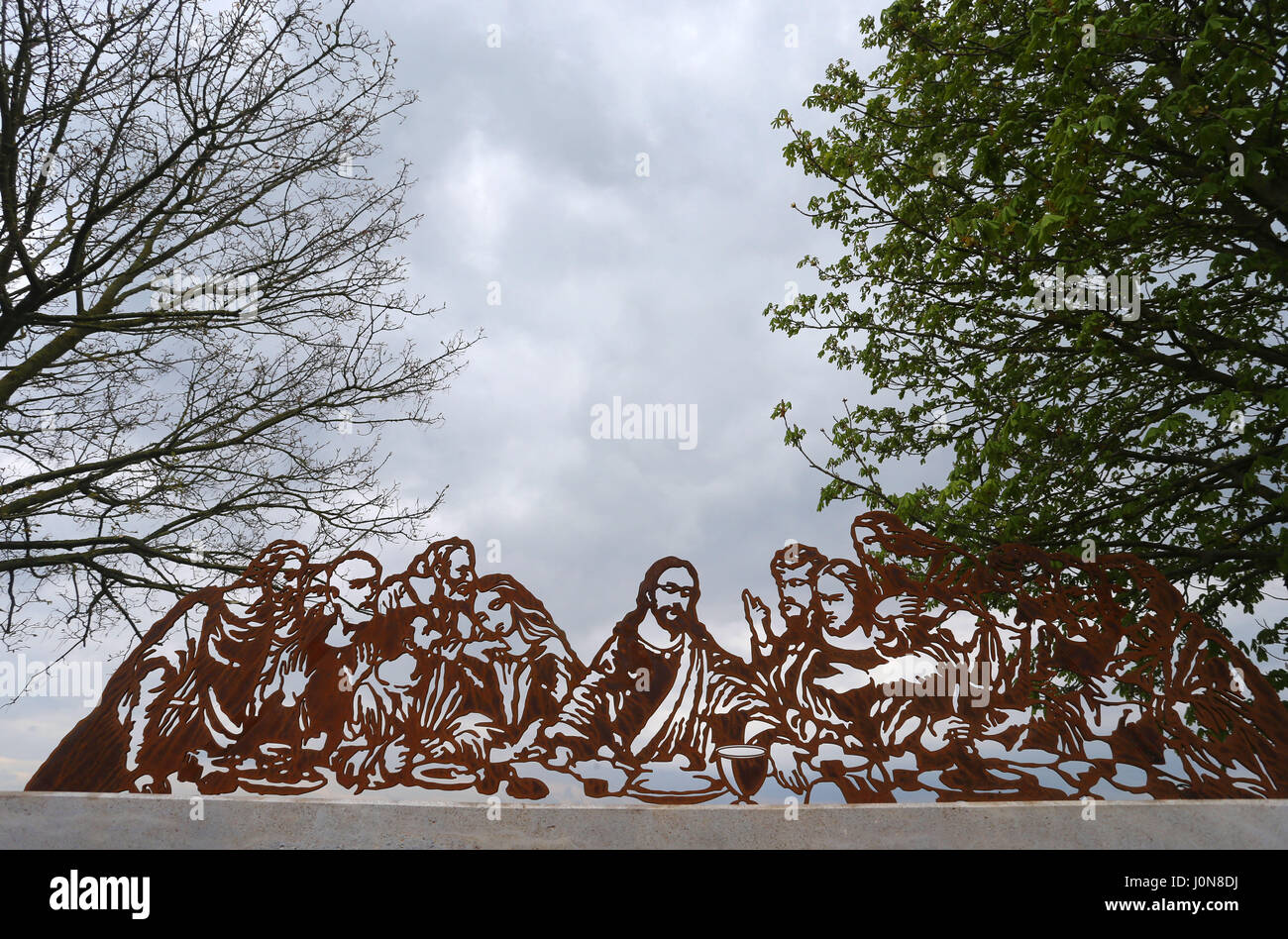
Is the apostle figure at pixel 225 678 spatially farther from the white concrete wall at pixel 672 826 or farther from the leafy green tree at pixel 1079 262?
the leafy green tree at pixel 1079 262

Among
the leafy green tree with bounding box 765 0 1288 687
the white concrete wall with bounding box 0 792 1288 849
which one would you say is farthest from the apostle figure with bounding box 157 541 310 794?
the leafy green tree with bounding box 765 0 1288 687

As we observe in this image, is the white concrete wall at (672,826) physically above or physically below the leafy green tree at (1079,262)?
below

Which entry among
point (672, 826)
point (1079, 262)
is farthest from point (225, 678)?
point (1079, 262)

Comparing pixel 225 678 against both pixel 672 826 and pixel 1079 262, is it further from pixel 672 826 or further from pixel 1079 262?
pixel 1079 262

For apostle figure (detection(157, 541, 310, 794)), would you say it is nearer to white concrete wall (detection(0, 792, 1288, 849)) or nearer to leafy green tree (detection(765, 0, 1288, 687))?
white concrete wall (detection(0, 792, 1288, 849))

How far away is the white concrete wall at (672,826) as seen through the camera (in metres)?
5.13

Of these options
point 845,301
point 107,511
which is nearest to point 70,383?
point 107,511

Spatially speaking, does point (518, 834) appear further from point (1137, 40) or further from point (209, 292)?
point (1137, 40)

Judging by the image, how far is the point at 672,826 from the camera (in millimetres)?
5152

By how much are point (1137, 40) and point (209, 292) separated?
8308 mm

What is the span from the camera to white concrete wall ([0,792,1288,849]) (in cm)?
513

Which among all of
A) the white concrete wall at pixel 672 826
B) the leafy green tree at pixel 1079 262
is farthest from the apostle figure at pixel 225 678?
the leafy green tree at pixel 1079 262

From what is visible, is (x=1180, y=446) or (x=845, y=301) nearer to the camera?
(x=1180, y=446)

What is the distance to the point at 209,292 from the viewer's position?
8.18 meters
